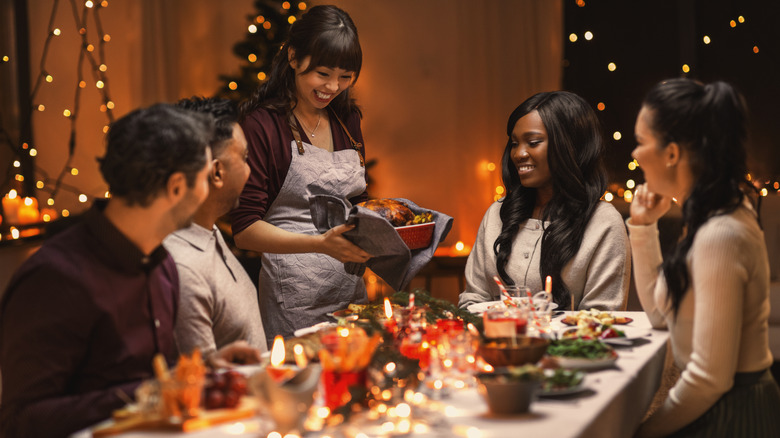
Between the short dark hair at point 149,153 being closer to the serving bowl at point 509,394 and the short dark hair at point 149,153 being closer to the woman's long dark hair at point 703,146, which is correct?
the serving bowl at point 509,394

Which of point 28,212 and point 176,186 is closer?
point 176,186

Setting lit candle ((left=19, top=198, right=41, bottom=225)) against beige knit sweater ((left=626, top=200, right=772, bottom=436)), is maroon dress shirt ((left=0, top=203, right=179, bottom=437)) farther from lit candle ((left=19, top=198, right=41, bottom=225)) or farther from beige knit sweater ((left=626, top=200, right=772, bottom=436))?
lit candle ((left=19, top=198, right=41, bottom=225))

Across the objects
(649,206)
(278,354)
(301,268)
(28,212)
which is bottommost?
(28,212)

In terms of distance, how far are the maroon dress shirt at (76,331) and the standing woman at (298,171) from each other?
1.01 m

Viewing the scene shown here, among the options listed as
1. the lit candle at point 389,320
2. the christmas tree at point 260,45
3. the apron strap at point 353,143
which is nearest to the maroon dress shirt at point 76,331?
the lit candle at point 389,320

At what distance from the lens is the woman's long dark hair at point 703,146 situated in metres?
1.99

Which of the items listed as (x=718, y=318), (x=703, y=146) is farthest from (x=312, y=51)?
(x=718, y=318)

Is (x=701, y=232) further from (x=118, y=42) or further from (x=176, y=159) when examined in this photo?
(x=118, y=42)

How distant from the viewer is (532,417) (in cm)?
153

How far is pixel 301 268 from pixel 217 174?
746 millimetres

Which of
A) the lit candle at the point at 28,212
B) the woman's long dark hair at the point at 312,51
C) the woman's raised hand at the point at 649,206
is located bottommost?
the lit candle at the point at 28,212

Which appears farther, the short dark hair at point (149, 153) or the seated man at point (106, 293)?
the short dark hair at point (149, 153)

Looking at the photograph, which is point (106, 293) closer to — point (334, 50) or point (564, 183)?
point (334, 50)

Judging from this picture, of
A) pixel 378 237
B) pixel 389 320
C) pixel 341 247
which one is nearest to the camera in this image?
pixel 389 320
